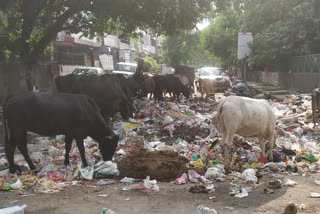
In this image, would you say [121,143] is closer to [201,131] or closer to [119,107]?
[201,131]

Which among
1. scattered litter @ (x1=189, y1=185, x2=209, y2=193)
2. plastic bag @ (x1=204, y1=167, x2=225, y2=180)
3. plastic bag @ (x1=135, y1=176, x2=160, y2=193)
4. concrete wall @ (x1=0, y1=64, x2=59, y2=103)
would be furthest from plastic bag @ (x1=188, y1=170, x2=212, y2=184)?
concrete wall @ (x1=0, y1=64, x2=59, y2=103)

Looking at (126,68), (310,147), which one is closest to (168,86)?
(126,68)

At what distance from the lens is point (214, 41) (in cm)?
3906

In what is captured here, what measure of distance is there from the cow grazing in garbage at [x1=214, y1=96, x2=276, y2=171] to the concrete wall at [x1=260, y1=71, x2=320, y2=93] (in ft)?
38.4

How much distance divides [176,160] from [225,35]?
33730 mm

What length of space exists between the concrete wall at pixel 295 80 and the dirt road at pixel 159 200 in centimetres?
1361

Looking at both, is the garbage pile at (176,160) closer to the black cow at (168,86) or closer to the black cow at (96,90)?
the black cow at (96,90)

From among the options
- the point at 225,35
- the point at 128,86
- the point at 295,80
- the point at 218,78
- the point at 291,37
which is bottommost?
the point at 295,80

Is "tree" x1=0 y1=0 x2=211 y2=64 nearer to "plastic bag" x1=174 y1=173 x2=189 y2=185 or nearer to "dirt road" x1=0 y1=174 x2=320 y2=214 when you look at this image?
"plastic bag" x1=174 y1=173 x2=189 y2=185

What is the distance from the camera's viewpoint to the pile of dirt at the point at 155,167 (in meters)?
6.26

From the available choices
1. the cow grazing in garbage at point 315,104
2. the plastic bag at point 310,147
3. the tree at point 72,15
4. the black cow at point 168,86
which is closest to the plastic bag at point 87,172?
the plastic bag at point 310,147

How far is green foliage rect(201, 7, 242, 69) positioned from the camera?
125ft

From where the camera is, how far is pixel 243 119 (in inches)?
268

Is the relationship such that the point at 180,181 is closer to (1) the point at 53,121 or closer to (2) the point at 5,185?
(1) the point at 53,121
